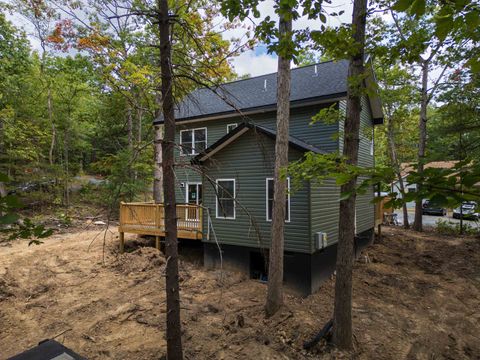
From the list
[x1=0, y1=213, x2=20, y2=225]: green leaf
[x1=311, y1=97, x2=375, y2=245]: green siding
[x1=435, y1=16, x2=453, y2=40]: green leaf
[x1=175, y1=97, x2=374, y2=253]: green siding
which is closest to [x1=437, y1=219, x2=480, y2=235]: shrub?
[x1=311, y1=97, x2=375, y2=245]: green siding

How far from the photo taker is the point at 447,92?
14.1 meters

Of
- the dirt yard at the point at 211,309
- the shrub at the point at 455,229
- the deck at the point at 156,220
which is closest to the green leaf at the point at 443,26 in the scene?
the dirt yard at the point at 211,309

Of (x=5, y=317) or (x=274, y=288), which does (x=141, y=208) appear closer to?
(x=5, y=317)

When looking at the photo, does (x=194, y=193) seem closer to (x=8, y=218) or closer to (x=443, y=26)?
(x=8, y=218)

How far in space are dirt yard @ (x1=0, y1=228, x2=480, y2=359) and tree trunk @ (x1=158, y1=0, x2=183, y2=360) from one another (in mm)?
373

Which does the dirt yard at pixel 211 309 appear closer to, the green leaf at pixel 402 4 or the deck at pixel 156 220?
the deck at pixel 156 220

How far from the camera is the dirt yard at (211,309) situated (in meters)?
5.80

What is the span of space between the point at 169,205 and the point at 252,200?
5603 mm

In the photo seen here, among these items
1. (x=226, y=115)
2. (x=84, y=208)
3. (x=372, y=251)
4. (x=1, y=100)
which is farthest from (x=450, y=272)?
(x=1, y=100)

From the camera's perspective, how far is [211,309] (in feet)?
23.9

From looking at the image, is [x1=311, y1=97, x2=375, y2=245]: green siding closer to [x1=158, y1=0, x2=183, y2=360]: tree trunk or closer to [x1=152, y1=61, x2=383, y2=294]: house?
[x1=152, y1=61, x2=383, y2=294]: house

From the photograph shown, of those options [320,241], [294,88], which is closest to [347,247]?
[320,241]

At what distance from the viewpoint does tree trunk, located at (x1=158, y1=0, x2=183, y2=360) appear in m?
3.94

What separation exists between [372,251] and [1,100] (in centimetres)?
2114
